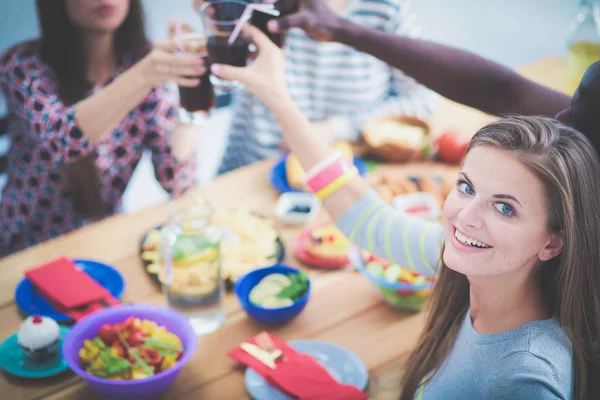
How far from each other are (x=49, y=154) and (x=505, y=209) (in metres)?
1.56

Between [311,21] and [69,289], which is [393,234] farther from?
[69,289]

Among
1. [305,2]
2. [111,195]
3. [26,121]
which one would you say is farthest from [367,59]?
[26,121]

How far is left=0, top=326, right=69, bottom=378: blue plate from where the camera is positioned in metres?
1.26

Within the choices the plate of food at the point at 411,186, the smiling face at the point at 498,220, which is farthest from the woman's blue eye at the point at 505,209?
the plate of food at the point at 411,186

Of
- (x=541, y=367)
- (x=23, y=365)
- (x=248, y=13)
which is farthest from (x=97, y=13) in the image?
(x=541, y=367)

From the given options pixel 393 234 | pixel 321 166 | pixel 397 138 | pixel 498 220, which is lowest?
pixel 397 138

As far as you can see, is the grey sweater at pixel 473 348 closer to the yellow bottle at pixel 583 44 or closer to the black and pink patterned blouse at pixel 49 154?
the black and pink patterned blouse at pixel 49 154

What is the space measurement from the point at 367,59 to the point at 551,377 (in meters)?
1.70

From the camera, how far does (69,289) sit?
145 centimetres

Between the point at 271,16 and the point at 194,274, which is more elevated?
the point at 271,16

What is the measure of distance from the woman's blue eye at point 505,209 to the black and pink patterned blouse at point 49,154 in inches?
51.1

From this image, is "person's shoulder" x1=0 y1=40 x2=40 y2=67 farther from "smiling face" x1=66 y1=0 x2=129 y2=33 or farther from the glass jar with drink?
the glass jar with drink

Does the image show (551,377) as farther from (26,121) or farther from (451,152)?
(26,121)

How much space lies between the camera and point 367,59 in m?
2.44
